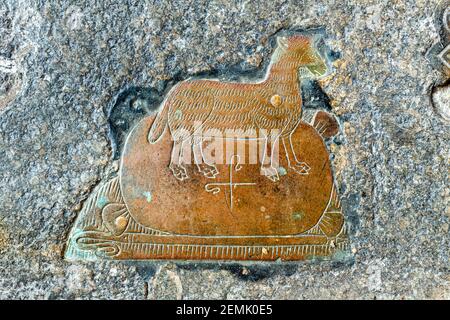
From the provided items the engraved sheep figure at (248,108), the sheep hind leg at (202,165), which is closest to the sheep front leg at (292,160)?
the engraved sheep figure at (248,108)

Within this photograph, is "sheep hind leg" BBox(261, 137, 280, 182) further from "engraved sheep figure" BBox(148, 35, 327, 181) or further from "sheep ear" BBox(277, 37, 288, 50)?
"sheep ear" BBox(277, 37, 288, 50)

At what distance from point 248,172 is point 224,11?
0.50 m

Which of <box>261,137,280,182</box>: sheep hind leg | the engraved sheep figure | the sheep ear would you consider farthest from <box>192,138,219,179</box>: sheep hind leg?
the sheep ear

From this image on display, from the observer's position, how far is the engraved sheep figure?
1.48 metres

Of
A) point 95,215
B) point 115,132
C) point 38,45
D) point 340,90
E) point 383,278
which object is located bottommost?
point 383,278

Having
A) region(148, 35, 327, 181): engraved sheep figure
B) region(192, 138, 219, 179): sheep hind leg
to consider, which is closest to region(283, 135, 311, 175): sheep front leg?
region(148, 35, 327, 181): engraved sheep figure

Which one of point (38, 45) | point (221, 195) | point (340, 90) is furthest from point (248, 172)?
point (38, 45)

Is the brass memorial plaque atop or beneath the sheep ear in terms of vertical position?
beneath

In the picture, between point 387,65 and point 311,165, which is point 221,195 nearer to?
point 311,165

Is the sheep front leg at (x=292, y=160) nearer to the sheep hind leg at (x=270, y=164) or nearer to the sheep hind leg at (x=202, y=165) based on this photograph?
the sheep hind leg at (x=270, y=164)

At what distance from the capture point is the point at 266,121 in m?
1.49

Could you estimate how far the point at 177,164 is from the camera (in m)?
1.50

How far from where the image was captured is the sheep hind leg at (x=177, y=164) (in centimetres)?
149

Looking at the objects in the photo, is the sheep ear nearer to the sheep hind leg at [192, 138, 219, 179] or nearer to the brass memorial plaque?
the brass memorial plaque
